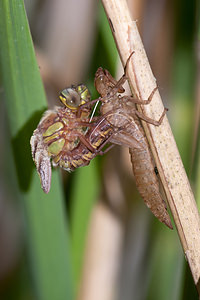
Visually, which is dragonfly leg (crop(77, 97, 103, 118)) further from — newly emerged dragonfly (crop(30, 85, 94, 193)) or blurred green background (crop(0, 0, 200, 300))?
blurred green background (crop(0, 0, 200, 300))

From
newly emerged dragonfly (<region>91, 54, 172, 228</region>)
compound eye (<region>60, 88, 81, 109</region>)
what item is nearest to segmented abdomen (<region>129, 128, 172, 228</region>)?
newly emerged dragonfly (<region>91, 54, 172, 228</region>)

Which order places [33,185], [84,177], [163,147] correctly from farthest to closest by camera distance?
[84,177], [33,185], [163,147]

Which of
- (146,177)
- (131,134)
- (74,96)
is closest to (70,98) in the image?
(74,96)

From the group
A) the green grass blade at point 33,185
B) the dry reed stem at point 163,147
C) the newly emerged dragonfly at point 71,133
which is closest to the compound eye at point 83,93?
the newly emerged dragonfly at point 71,133

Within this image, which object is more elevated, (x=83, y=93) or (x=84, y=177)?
(x=83, y=93)

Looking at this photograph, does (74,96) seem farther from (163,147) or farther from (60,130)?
(163,147)

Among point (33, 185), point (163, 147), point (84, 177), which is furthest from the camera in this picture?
point (84, 177)

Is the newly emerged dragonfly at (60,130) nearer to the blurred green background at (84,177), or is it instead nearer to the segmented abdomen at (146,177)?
the blurred green background at (84,177)
